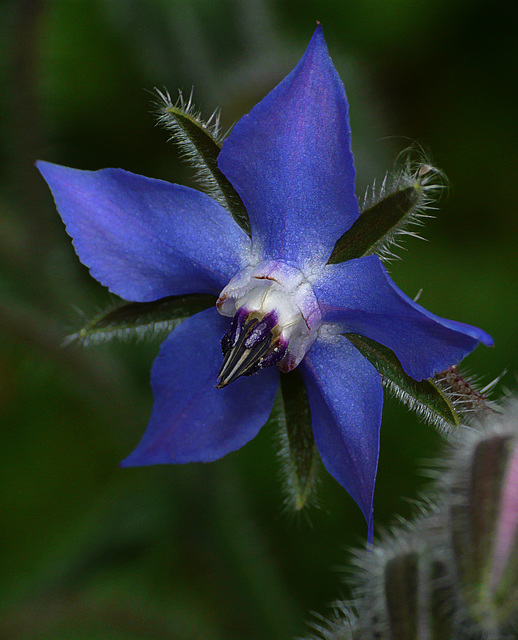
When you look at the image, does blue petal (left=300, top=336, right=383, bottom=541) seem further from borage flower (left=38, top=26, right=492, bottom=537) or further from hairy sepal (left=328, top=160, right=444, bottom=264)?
hairy sepal (left=328, top=160, right=444, bottom=264)

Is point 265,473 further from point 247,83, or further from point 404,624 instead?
point 404,624

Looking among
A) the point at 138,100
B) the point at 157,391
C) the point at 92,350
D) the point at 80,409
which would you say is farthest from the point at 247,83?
the point at 157,391

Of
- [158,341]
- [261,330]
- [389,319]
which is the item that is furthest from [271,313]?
[158,341]

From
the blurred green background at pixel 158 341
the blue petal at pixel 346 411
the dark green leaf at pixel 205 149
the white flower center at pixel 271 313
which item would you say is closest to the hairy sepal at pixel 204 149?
the dark green leaf at pixel 205 149

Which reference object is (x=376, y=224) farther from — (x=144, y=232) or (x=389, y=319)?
(x=144, y=232)

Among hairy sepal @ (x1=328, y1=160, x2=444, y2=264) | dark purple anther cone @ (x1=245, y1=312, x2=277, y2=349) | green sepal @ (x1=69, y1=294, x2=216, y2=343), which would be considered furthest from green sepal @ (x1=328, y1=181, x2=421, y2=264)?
green sepal @ (x1=69, y1=294, x2=216, y2=343)

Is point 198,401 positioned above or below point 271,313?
below

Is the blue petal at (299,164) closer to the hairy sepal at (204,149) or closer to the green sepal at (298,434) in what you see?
the hairy sepal at (204,149)
